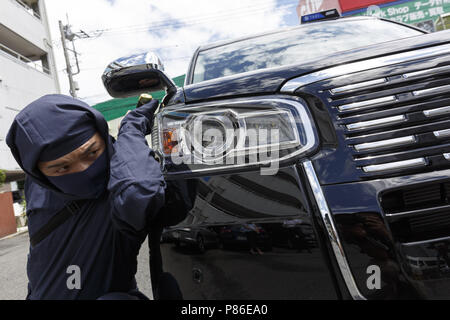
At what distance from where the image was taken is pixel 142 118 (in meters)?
1.31

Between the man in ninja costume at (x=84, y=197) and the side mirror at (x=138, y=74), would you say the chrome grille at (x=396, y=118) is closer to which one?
the man in ninja costume at (x=84, y=197)

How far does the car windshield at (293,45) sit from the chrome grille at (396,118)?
38.4 inches

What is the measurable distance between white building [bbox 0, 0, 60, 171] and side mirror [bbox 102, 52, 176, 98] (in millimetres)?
16108

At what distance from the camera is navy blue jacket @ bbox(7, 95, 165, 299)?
1.05 m

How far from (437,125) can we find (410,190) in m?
0.21

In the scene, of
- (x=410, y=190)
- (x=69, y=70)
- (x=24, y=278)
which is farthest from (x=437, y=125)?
(x=69, y=70)

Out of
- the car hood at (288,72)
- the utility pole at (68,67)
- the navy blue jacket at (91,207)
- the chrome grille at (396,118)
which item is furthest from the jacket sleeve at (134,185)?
the utility pole at (68,67)

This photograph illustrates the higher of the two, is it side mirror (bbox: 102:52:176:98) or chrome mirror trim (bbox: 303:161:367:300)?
side mirror (bbox: 102:52:176:98)

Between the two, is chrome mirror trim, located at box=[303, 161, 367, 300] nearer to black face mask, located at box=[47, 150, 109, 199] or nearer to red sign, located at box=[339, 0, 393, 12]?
black face mask, located at box=[47, 150, 109, 199]

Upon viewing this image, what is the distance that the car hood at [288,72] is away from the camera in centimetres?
106

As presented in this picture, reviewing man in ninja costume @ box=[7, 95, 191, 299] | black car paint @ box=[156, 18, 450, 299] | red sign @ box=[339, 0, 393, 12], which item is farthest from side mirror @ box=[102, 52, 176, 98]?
red sign @ box=[339, 0, 393, 12]

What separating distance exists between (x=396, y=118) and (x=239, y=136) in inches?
18.3

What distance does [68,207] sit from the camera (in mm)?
1217

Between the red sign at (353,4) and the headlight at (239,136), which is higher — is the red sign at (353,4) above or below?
above
